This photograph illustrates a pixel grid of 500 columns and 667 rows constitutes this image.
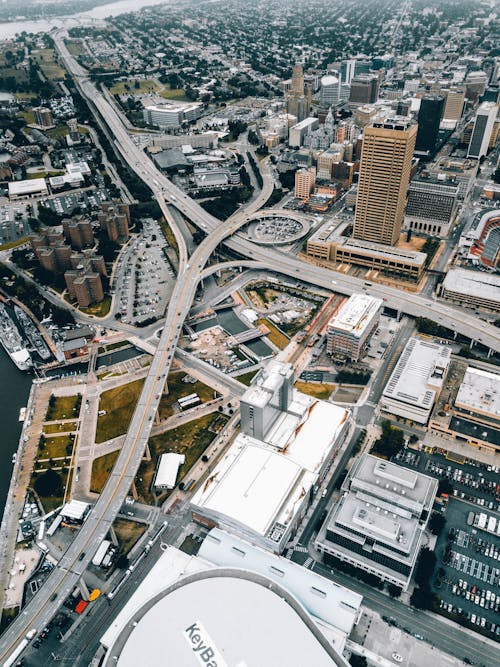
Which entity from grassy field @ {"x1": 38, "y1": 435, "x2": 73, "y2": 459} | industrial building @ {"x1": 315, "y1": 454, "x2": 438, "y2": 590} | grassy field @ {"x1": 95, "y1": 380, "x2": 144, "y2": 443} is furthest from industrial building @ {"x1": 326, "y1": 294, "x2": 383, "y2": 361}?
grassy field @ {"x1": 38, "y1": 435, "x2": 73, "y2": 459}

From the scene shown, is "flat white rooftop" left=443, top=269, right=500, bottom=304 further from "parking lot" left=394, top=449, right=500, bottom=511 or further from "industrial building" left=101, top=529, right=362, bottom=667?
"industrial building" left=101, top=529, right=362, bottom=667

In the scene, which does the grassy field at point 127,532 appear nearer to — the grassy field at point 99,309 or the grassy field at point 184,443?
the grassy field at point 184,443

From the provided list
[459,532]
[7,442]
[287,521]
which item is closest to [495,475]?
[459,532]

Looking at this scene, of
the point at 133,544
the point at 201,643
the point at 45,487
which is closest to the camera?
the point at 201,643

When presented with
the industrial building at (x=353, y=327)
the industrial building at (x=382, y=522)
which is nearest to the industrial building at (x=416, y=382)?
the industrial building at (x=353, y=327)

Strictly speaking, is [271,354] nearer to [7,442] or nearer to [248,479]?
[248,479]

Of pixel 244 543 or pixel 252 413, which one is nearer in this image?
pixel 244 543

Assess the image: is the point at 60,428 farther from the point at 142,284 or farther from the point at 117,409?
the point at 142,284
